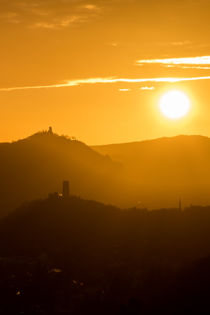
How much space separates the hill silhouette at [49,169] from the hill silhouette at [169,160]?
21.3 m

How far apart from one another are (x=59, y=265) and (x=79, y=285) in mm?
3100

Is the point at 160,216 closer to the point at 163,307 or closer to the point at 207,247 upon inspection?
the point at 207,247

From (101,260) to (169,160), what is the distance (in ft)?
396

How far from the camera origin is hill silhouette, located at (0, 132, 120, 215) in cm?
6706

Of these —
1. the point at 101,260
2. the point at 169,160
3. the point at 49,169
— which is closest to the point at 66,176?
the point at 49,169

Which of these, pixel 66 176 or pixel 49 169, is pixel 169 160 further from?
pixel 66 176

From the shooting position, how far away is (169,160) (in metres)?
155

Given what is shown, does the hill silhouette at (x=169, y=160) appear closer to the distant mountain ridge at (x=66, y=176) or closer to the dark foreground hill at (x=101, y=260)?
the distant mountain ridge at (x=66, y=176)

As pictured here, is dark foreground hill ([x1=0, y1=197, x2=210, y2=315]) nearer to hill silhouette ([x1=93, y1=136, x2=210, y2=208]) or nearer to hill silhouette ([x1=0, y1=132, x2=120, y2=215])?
hill silhouette ([x1=0, y1=132, x2=120, y2=215])

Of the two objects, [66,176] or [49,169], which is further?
[49,169]

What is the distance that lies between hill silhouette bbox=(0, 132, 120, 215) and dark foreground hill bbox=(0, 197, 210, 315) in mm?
20782

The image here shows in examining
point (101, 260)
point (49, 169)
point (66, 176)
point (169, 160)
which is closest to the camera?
point (101, 260)

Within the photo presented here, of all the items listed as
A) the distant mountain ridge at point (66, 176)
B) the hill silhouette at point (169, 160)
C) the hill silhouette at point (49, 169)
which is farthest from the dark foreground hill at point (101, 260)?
the hill silhouette at point (169, 160)

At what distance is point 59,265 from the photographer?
34312mm
